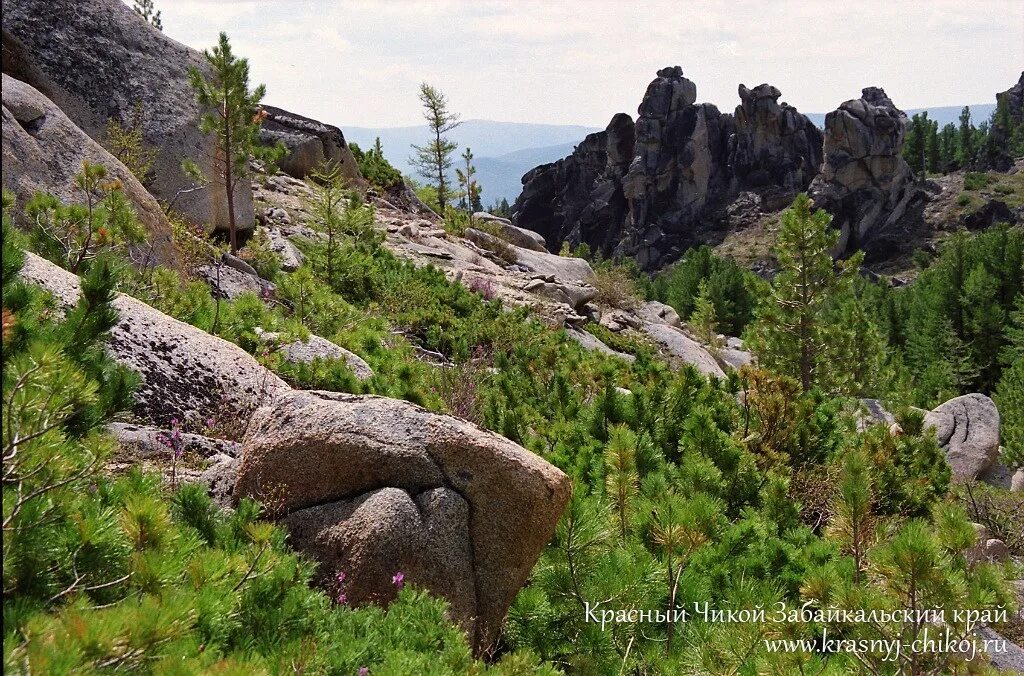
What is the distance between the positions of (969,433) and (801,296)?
5970mm

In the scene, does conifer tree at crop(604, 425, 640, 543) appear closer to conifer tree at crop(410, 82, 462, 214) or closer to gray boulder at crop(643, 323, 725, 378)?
gray boulder at crop(643, 323, 725, 378)

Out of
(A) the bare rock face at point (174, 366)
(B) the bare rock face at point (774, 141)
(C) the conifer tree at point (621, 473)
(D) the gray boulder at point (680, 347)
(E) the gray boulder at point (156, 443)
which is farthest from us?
(B) the bare rock face at point (774, 141)

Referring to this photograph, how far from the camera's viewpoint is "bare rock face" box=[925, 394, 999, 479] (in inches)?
798

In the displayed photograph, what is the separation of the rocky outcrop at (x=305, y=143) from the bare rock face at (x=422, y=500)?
64.4 feet

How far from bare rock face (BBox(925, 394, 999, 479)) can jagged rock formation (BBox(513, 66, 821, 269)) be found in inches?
2948

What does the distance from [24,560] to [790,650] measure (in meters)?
2.66

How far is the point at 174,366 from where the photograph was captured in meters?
5.82

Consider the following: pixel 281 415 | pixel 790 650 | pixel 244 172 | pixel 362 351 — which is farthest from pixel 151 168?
pixel 790 650

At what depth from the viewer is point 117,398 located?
3223 mm

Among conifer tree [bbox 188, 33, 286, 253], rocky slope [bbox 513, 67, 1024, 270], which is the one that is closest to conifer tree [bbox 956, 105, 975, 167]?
rocky slope [bbox 513, 67, 1024, 270]

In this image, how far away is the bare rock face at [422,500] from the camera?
373 centimetres

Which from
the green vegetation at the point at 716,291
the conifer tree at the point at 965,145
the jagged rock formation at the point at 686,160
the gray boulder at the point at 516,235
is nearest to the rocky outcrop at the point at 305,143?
the gray boulder at the point at 516,235

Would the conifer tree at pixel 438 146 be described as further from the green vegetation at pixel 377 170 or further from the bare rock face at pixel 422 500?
the bare rock face at pixel 422 500

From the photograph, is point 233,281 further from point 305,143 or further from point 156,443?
point 305,143
